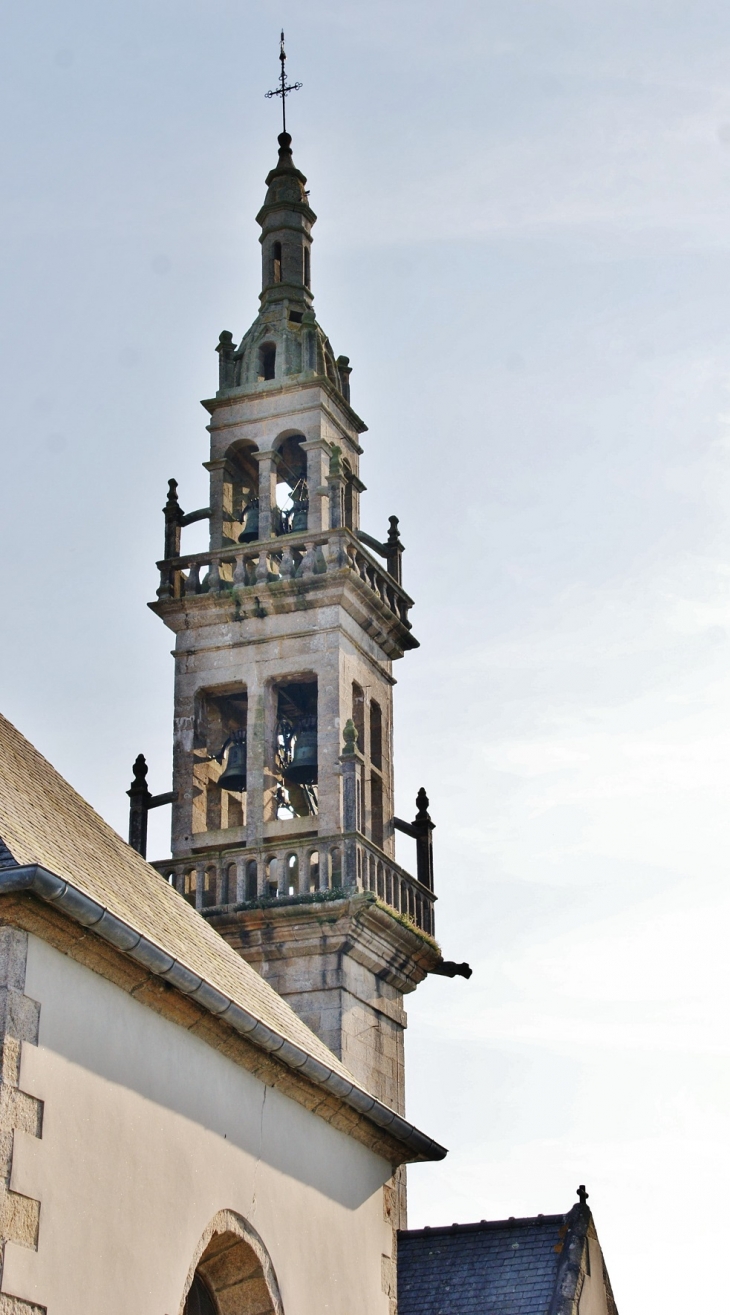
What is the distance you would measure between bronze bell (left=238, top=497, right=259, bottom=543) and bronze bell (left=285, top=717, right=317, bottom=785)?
2.79 meters

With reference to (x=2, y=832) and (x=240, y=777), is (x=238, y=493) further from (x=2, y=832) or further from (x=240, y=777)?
(x=2, y=832)

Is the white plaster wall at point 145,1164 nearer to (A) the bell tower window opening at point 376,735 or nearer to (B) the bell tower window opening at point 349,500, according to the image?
(A) the bell tower window opening at point 376,735

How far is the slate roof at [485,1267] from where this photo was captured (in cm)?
1688

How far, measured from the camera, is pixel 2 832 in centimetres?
1026

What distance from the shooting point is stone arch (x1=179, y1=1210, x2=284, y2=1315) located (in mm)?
11734

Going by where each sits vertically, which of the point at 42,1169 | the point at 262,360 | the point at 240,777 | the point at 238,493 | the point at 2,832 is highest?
the point at 262,360

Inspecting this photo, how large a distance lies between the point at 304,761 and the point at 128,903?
38.7 ft

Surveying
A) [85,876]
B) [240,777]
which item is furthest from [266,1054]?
[240,777]

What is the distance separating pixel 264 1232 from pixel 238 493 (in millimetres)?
15642

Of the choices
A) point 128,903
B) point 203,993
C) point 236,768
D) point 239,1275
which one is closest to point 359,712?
point 236,768

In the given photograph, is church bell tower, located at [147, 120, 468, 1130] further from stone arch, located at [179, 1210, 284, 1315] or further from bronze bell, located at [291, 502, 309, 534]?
stone arch, located at [179, 1210, 284, 1315]

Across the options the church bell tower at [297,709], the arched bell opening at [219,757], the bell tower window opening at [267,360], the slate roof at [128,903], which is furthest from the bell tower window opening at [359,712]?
the slate roof at [128,903]

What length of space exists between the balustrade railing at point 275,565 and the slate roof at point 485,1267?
8836 millimetres

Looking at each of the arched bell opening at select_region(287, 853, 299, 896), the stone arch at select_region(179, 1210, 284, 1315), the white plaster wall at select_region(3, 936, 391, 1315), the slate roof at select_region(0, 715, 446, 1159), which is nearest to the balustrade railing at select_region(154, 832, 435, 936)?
the arched bell opening at select_region(287, 853, 299, 896)
